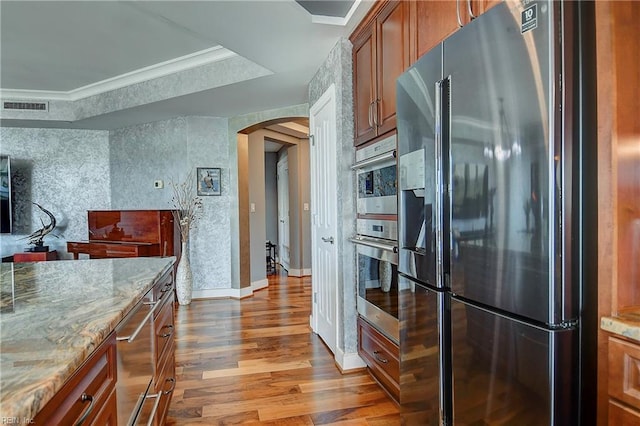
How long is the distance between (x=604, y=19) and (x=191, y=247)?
463 cm

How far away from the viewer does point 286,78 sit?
3.38 m

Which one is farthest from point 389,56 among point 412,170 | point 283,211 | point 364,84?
point 283,211

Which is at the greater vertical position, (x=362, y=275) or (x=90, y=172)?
(x=90, y=172)

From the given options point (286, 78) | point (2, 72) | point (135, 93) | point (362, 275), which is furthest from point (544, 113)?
point (2, 72)

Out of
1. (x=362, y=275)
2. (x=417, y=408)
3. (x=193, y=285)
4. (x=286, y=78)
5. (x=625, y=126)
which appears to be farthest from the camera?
(x=193, y=285)

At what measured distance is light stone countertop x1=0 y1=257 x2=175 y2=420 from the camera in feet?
2.02

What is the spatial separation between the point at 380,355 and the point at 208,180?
3.39 meters

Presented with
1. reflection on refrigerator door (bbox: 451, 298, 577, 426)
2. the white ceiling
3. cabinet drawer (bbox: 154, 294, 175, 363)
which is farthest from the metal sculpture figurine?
reflection on refrigerator door (bbox: 451, 298, 577, 426)

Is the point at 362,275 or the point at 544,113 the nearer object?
the point at 544,113

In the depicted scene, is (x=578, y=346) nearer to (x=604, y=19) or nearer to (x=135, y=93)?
(x=604, y=19)

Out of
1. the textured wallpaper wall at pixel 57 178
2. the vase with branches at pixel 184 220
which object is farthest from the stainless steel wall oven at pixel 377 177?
the textured wallpaper wall at pixel 57 178

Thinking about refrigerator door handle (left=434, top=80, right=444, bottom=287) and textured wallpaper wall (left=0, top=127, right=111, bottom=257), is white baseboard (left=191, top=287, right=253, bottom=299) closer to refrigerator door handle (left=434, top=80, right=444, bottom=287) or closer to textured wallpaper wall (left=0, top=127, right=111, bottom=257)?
textured wallpaper wall (left=0, top=127, right=111, bottom=257)

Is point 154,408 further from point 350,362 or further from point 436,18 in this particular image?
point 436,18

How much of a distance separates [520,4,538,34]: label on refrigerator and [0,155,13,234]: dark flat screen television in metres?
5.85
